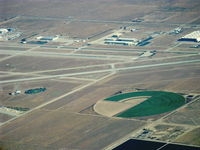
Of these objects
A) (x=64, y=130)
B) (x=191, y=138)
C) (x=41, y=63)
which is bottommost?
(x=64, y=130)

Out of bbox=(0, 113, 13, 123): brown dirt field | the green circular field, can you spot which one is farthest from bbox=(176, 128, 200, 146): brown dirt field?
bbox=(0, 113, 13, 123): brown dirt field

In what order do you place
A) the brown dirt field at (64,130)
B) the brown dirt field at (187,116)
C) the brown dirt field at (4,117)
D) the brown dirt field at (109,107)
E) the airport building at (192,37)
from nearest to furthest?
the brown dirt field at (64,130)
the brown dirt field at (187,116)
the brown dirt field at (109,107)
the brown dirt field at (4,117)
the airport building at (192,37)

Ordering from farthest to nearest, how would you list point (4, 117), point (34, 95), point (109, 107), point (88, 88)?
point (88, 88), point (34, 95), point (4, 117), point (109, 107)

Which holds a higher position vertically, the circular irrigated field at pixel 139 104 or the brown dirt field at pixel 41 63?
the brown dirt field at pixel 41 63

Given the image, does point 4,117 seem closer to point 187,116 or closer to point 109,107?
point 109,107

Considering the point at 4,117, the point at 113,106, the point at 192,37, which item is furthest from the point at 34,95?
the point at 192,37

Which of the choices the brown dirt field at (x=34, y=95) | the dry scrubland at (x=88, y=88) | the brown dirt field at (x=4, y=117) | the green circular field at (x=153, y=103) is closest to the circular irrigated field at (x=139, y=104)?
the green circular field at (x=153, y=103)

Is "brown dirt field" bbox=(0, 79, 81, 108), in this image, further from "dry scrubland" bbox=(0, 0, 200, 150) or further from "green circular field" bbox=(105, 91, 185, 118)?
"green circular field" bbox=(105, 91, 185, 118)

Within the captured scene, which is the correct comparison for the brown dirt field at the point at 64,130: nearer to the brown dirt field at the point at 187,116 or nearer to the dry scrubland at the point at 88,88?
the dry scrubland at the point at 88,88
